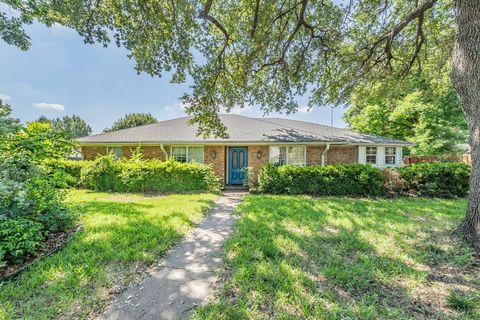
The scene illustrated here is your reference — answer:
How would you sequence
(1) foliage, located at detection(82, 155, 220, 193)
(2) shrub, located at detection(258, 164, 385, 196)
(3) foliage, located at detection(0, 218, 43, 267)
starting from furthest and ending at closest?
1. (1) foliage, located at detection(82, 155, 220, 193)
2. (2) shrub, located at detection(258, 164, 385, 196)
3. (3) foliage, located at detection(0, 218, 43, 267)

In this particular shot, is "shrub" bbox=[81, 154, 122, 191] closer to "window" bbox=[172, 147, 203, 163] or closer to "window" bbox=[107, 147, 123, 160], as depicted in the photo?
"window" bbox=[107, 147, 123, 160]

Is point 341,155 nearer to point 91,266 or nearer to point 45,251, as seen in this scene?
point 91,266

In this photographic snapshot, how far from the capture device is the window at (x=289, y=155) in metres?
12.3

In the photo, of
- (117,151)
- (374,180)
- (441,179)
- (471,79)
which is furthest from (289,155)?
(117,151)

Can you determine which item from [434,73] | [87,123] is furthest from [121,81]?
[87,123]

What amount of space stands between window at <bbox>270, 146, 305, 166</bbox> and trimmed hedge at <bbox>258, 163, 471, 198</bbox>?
99.9 inches

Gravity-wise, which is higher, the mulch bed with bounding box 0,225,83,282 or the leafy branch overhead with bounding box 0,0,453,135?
the leafy branch overhead with bounding box 0,0,453,135

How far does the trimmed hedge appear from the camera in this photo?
29.7ft

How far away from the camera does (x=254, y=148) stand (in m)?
12.3

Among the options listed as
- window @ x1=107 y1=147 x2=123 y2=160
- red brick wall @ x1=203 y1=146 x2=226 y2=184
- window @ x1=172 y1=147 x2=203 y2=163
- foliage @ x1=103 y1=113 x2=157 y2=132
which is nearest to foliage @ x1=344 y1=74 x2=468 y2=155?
red brick wall @ x1=203 y1=146 x2=226 y2=184

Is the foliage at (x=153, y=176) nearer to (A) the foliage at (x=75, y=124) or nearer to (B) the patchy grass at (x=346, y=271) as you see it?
(B) the patchy grass at (x=346, y=271)

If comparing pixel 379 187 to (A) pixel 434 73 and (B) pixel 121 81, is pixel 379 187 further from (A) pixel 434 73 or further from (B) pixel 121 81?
(B) pixel 121 81

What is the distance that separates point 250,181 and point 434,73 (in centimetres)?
979

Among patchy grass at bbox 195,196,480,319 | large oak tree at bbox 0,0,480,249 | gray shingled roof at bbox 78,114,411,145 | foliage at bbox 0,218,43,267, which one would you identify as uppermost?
large oak tree at bbox 0,0,480,249
